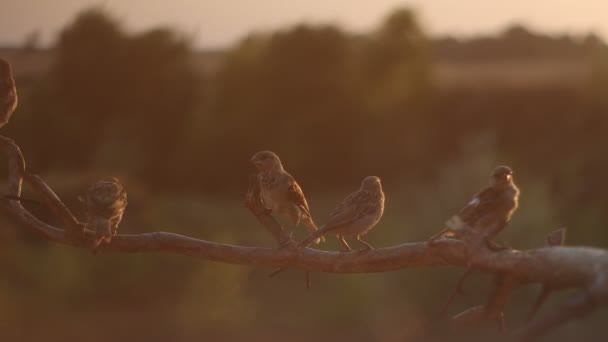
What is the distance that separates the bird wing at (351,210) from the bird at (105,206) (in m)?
1.21

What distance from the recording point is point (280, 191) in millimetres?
6777

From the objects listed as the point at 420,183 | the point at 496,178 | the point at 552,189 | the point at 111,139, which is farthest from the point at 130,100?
the point at 496,178

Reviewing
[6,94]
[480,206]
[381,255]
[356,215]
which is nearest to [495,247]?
[381,255]

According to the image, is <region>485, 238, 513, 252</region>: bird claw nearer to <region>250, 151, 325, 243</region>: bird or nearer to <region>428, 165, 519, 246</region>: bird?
<region>428, 165, 519, 246</region>: bird

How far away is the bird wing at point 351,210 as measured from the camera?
6101mm

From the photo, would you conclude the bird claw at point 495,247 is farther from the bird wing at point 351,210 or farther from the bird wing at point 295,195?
the bird wing at point 295,195

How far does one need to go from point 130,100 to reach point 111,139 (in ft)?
3.97

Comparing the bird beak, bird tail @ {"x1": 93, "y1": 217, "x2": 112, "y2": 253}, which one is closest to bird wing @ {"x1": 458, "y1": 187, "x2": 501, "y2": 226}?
bird tail @ {"x1": 93, "y1": 217, "x2": 112, "y2": 253}

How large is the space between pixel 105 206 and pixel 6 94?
0.87m

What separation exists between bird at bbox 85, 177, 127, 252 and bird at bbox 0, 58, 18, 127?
648 mm

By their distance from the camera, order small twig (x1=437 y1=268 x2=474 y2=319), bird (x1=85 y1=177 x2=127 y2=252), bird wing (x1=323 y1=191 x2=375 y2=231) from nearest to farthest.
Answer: small twig (x1=437 y1=268 x2=474 y2=319)
bird (x1=85 y1=177 x2=127 y2=252)
bird wing (x1=323 y1=191 x2=375 y2=231)

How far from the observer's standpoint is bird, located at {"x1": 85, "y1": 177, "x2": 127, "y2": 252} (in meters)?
5.17

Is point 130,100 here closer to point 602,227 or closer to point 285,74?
point 285,74

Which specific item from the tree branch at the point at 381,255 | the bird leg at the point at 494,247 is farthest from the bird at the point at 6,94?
the bird leg at the point at 494,247
